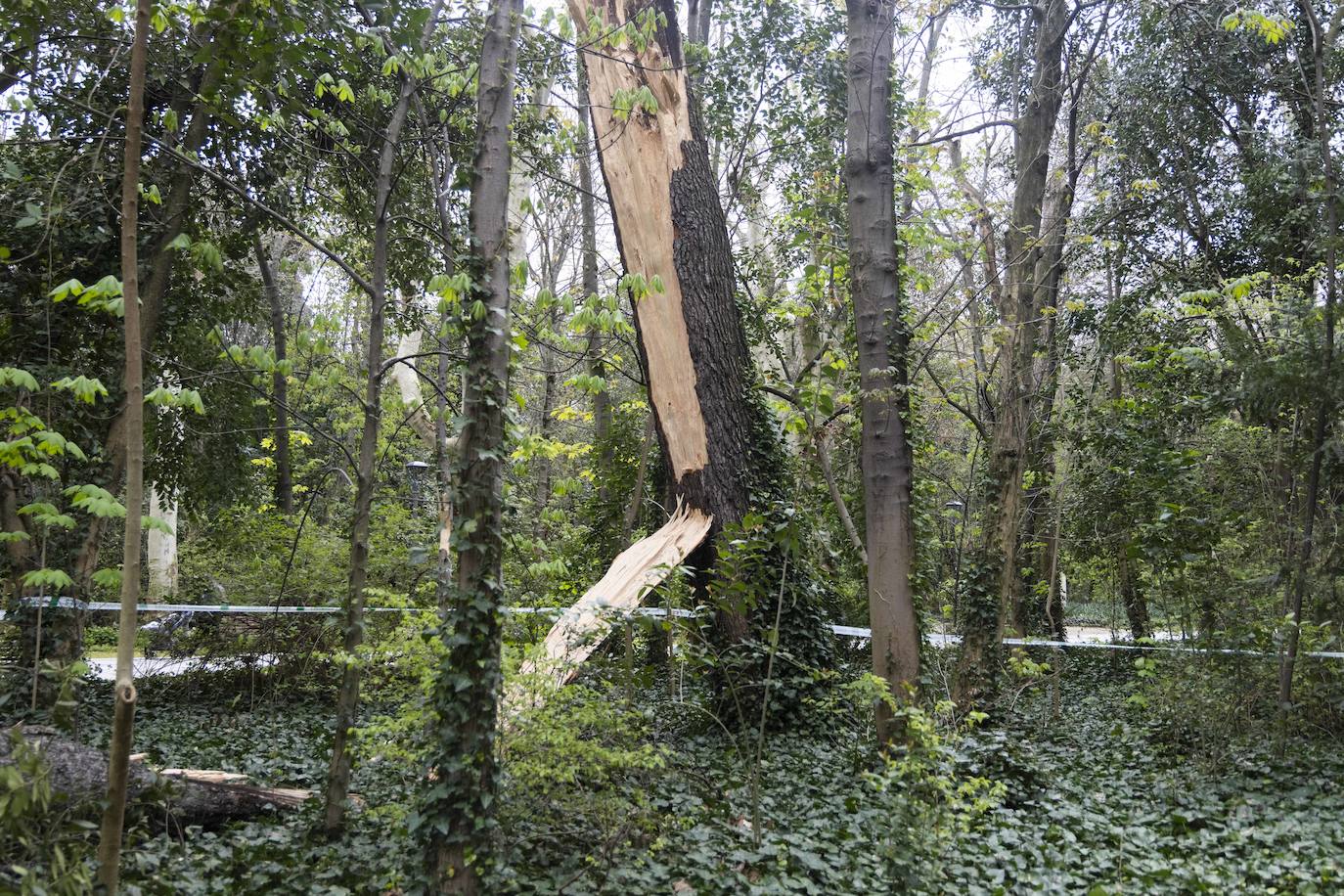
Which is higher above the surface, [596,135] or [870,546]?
[596,135]

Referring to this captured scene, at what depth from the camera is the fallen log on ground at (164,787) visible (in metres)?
3.95

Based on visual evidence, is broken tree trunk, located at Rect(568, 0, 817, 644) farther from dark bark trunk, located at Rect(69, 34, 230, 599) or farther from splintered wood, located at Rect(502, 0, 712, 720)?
dark bark trunk, located at Rect(69, 34, 230, 599)

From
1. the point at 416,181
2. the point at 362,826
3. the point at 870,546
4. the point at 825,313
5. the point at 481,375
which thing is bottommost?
the point at 362,826

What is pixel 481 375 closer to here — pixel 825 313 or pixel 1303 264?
pixel 825 313

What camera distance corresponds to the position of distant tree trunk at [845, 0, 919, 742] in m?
5.84

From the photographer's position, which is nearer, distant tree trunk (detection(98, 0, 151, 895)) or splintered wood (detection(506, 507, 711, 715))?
distant tree trunk (detection(98, 0, 151, 895))

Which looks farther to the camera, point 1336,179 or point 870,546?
point 1336,179

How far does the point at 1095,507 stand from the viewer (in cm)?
1195

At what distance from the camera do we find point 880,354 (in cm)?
596

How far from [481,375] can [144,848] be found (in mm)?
2805

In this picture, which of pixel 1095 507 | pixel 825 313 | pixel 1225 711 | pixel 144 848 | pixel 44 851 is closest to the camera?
A: pixel 44 851

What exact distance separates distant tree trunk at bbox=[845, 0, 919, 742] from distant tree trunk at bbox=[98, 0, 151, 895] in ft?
14.2

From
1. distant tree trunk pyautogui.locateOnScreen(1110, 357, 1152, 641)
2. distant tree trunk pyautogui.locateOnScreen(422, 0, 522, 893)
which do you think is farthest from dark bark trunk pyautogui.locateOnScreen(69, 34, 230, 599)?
distant tree trunk pyautogui.locateOnScreen(1110, 357, 1152, 641)

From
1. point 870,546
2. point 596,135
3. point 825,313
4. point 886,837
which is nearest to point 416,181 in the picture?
point 596,135
